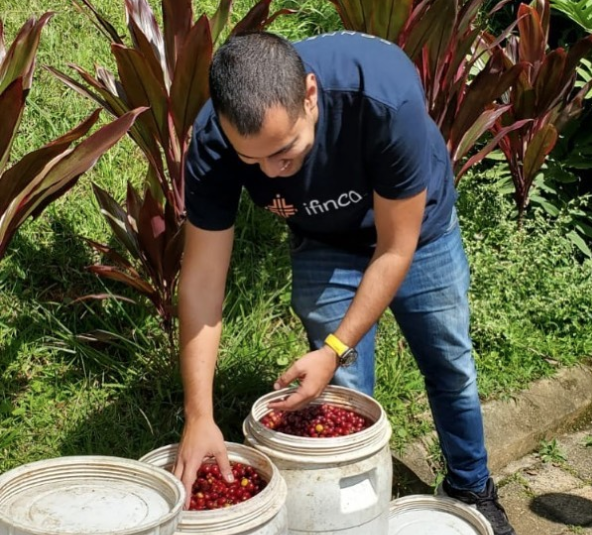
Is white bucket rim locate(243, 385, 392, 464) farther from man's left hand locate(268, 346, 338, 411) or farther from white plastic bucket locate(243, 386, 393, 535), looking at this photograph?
man's left hand locate(268, 346, 338, 411)

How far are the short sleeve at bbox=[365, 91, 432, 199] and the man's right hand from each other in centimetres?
79

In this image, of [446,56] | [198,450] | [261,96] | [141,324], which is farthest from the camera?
[446,56]

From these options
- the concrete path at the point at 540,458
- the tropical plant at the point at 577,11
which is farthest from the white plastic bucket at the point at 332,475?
the tropical plant at the point at 577,11

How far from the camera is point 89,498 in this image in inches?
92.9

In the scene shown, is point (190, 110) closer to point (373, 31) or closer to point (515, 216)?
point (373, 31)

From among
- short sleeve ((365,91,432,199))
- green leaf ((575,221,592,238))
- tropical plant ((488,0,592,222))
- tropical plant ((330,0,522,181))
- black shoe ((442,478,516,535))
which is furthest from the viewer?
green leaf ((575,221,592,238))

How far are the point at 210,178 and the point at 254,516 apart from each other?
0.92m

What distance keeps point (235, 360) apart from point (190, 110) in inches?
38.7

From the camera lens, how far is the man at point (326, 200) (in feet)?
7.91

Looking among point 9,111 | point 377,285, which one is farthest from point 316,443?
point 9,111

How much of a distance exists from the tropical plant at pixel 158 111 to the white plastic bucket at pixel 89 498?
127 centimetres

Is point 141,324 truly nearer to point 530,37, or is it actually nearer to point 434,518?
point 434,518

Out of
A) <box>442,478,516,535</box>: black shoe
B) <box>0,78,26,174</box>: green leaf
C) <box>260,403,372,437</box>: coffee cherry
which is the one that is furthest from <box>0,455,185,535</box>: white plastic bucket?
<box>442,478,516,535</box>: black shoe

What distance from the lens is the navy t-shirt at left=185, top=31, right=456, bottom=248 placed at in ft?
8.57
